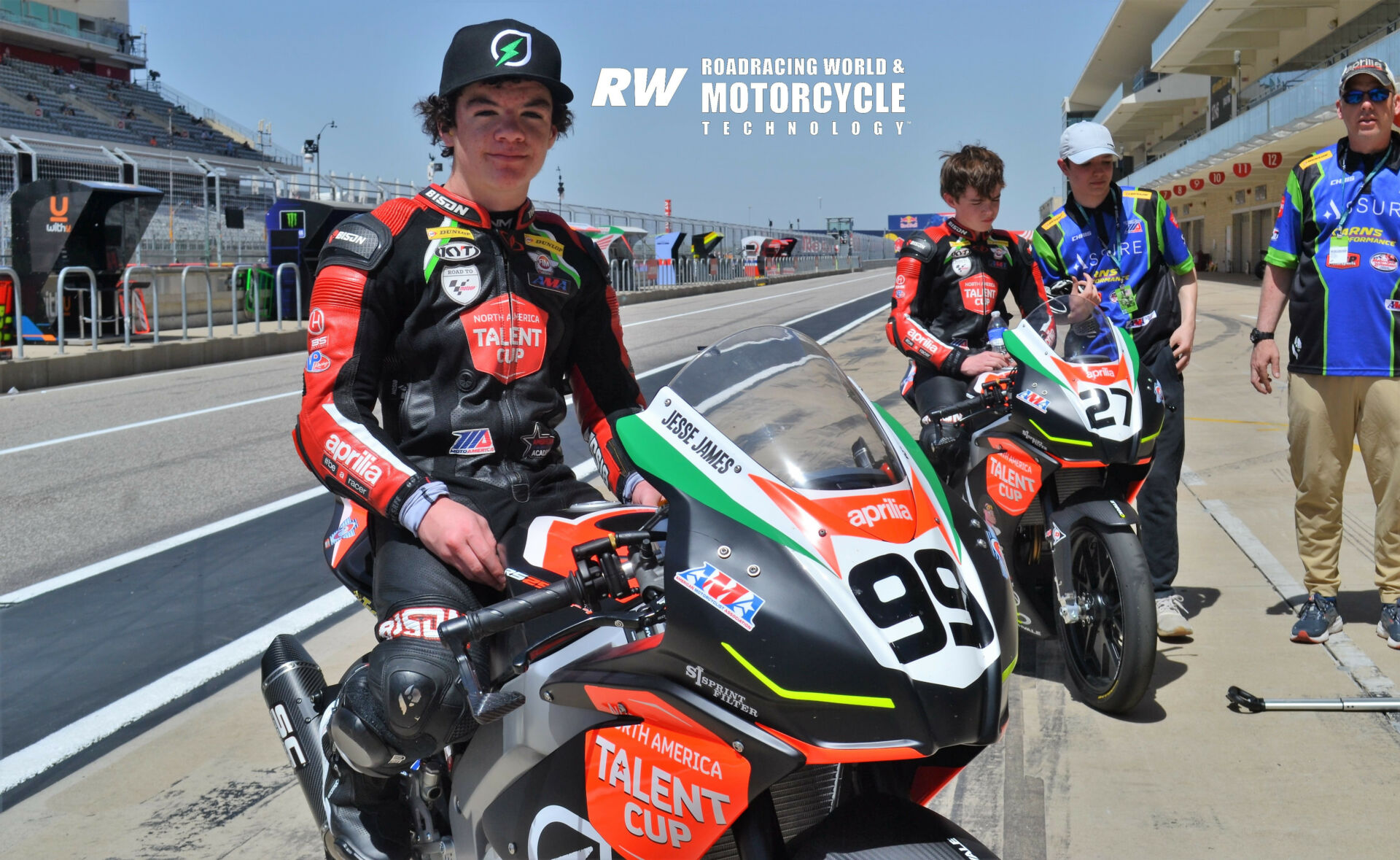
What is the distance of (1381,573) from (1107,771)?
1872mm

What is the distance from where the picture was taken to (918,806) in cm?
192

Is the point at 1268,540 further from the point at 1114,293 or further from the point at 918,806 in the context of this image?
the point at 918,806

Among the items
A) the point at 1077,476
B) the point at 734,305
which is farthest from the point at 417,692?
the point at 734,305

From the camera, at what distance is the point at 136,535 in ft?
23.8

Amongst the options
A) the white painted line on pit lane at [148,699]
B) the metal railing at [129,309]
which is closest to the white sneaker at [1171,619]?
the white painted line on pit lane at [148,699]

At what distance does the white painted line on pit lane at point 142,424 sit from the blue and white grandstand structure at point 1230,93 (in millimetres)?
18478

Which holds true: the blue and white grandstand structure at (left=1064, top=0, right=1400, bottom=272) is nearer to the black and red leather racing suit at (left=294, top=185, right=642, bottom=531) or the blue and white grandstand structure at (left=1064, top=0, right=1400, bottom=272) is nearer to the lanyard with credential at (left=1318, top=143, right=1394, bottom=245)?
the lanyard with credential at (left=1318, top=143, right=1394, bottom=245)

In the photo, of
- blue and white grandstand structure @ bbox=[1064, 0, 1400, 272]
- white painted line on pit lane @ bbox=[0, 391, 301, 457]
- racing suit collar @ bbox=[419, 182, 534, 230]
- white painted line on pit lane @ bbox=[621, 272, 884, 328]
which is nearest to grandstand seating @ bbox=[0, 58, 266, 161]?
white painted line on pit lane @ bbox=[621, 272, 884, 328]

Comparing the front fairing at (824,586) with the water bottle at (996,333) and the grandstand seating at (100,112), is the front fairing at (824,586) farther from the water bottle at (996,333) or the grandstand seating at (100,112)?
the grandstand seating at (100,112)

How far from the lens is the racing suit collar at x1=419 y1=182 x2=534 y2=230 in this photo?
104 inches

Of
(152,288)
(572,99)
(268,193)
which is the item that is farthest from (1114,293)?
(268,193)

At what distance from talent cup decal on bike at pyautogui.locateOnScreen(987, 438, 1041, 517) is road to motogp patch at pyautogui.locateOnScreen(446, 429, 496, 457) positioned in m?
2.36

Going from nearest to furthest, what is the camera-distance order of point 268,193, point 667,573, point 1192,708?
1. point 667,573
2. point 1192,708
3. point 268,193

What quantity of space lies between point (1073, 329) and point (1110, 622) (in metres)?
1.04
